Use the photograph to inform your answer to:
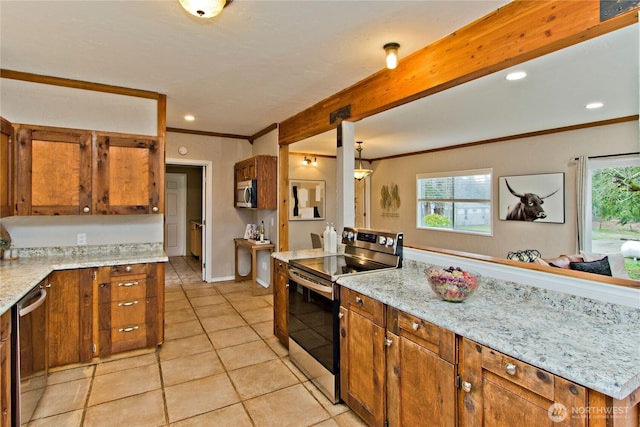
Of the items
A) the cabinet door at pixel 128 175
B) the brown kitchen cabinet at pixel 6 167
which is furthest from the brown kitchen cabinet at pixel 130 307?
the brown kitchen cabinet at pixel 6 167

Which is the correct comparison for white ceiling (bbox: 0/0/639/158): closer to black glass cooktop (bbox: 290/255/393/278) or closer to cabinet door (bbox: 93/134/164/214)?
cabinet door (bbox: 93/134/164/214)

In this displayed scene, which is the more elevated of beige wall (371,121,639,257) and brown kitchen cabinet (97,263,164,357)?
beige wall (371,121,639,257)

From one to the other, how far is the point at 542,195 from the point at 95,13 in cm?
549

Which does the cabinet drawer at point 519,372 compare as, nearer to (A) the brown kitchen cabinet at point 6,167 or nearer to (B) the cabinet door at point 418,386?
(B) the cabinet door at point 418,386

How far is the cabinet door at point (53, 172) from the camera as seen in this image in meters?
2.81

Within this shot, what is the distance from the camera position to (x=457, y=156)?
20.4ft

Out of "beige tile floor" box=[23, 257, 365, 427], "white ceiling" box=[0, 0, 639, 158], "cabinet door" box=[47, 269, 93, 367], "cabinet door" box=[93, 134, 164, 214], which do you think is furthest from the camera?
"cabinet door" box=[93, 134, 164, 214]

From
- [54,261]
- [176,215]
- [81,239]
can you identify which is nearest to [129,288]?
[54,261]

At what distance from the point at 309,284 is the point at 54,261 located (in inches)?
87.8

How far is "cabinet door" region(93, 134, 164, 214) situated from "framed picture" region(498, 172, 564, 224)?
196 inches

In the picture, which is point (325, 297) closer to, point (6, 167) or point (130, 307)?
point (130, 307)

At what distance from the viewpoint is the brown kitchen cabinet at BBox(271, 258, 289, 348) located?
3.11m

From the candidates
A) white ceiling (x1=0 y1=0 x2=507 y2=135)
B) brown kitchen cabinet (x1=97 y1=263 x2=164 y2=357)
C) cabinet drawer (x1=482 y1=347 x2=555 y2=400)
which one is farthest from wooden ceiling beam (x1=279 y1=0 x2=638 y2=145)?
brown kitchen cabinet (x1=97 y1=263 x2=164 y2=357)

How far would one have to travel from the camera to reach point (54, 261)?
289cm
